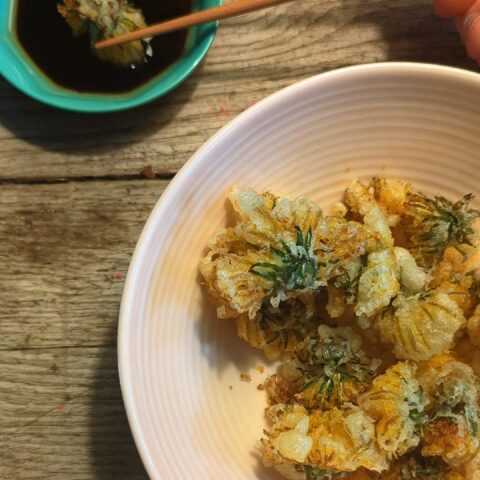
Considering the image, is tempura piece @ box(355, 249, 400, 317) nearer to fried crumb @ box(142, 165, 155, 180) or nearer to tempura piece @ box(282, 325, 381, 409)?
tempura piece @ box(282, 325, 381, 409)

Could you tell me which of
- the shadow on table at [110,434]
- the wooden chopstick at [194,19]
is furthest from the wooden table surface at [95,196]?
the wooden chopstick at [194,19]

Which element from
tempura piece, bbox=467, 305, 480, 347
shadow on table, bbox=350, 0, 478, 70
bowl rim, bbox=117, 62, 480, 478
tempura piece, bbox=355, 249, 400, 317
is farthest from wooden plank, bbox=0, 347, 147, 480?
shadow on table, bbox=350, 0, 478, 70

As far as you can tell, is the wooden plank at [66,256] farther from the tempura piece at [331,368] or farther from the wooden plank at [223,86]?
the tempura piece at [331,368]

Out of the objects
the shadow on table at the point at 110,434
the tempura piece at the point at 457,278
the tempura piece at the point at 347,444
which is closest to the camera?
the tempura piece at the point at 347,444

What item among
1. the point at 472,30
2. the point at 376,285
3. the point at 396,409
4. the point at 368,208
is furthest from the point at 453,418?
the point at 472,30

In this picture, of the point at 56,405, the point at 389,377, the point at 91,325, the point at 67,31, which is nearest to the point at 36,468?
the point at 56,405

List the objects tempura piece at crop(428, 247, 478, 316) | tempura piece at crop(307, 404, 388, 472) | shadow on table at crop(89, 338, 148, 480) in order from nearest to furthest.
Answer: tempura piece at crop(307, 404, 388, 472), tempura piece at crop(428, 247, 478, 316), shadow on table at crop(89, 338, 148, 480)
